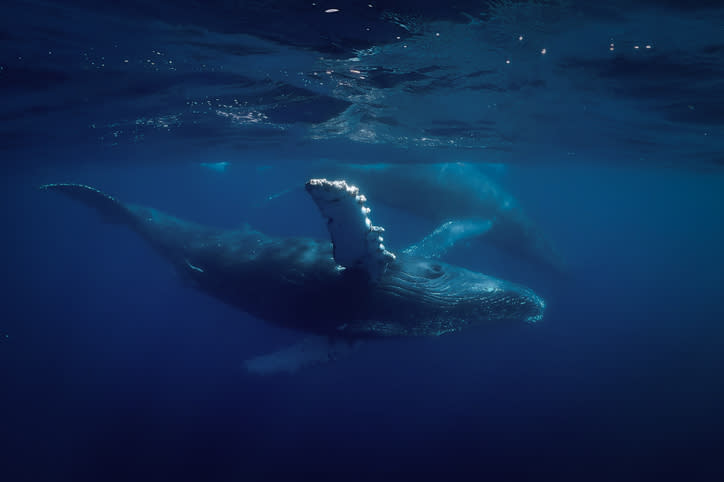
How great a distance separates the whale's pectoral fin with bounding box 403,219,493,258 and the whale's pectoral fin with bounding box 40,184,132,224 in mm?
9022

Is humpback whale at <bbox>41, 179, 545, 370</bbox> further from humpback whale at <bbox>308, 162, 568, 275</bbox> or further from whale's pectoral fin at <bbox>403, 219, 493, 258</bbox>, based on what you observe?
humpback whale at <bbox>308, 162, 568, 275</bbox>

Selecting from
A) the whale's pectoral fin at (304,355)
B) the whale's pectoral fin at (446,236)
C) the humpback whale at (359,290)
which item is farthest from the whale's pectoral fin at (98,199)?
the whale's pectoral fin at (446,236)

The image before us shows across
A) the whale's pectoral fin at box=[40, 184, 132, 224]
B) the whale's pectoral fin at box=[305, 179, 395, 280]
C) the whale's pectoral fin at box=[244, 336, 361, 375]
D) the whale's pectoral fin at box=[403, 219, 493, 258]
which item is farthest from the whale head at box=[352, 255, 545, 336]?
the whale's pectoral fin at box=[40, 184, 132, 224]

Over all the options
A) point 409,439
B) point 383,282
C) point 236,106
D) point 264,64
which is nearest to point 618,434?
point 409,439

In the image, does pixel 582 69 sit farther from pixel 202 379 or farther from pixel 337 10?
pixel 202 379

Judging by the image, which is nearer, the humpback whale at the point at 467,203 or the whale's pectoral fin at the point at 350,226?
the whale's pectoral fin at the point at 350,226

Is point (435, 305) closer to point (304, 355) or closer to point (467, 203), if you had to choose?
point (304, 355)

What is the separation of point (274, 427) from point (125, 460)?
417 centimetres

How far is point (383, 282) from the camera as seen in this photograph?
773 centimetres

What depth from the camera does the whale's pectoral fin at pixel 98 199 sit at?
39.3 ft

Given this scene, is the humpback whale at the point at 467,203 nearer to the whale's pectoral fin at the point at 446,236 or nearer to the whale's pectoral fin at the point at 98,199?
the whale's pectoral fin at the point at 446,236

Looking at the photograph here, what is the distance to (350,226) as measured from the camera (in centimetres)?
576

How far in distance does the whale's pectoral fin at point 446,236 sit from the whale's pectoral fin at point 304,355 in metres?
3.88

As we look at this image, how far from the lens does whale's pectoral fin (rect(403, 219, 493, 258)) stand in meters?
12.8
